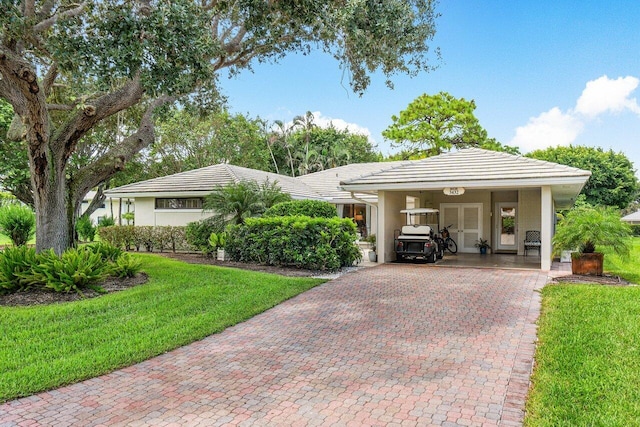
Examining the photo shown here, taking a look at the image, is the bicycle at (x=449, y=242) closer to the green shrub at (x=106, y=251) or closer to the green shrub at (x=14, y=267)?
the green shrub at (x=106, y=251)

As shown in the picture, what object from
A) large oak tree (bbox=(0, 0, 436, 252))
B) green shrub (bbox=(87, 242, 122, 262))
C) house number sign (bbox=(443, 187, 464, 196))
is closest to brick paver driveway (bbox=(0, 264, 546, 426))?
large oak tree (bbox=(0, 0, 436, 252))

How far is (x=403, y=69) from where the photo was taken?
41.0 ft

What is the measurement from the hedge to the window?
4.10 feet

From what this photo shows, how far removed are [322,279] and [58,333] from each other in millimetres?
6092

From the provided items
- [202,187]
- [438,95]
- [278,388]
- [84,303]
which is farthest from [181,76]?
[438,95]

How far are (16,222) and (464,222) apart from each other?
2045cm

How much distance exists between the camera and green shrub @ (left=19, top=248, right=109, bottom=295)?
28.8 feet

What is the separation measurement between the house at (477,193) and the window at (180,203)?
6971 millimetres

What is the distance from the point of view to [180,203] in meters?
18.9

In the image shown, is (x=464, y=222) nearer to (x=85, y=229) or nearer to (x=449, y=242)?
(x=449, y=242)

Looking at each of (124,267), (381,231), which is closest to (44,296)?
(124,267)

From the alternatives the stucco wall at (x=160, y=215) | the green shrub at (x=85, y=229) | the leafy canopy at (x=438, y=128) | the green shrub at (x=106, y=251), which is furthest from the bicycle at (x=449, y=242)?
the green shrub at (x=85, y=229)

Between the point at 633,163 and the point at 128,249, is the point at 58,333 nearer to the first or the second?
the point at 128,249

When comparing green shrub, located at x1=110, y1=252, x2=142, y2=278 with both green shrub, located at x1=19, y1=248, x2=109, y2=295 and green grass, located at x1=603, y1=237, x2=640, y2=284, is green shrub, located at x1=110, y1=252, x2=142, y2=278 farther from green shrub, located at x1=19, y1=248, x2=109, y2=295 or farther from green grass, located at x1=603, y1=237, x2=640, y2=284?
green grass, located at x1=603, y1=237, x2=640, y2=284
